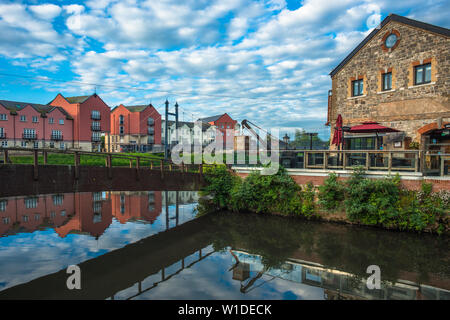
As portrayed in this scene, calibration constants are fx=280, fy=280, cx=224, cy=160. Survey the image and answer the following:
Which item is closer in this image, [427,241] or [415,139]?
[427,241]

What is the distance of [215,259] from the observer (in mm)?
10203

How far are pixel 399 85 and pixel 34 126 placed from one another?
4931cm

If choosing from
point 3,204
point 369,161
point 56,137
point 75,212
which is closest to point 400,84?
point 369,161

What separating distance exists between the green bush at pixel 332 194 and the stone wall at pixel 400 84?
22.3 feet

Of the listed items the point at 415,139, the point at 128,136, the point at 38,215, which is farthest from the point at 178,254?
the point at 128,136

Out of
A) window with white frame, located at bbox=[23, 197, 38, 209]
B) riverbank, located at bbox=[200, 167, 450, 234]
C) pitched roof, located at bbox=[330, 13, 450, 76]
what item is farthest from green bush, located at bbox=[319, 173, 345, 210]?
window with white frame, located at bbox=[23, 197, 38, 209]

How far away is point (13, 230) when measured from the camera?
13719mm

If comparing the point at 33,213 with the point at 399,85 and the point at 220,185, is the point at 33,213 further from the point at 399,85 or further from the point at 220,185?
the point at 399,85

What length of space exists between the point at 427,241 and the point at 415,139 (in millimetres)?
7615

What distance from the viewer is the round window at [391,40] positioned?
1771cm

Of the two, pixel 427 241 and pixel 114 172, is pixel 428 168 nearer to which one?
pixel 427 241

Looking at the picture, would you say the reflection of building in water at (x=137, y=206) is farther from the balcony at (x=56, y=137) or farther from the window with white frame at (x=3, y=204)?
the balcony at (x=56, y=137)

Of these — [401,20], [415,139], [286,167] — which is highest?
[401,20]

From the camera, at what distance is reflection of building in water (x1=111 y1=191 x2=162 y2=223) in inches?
665
